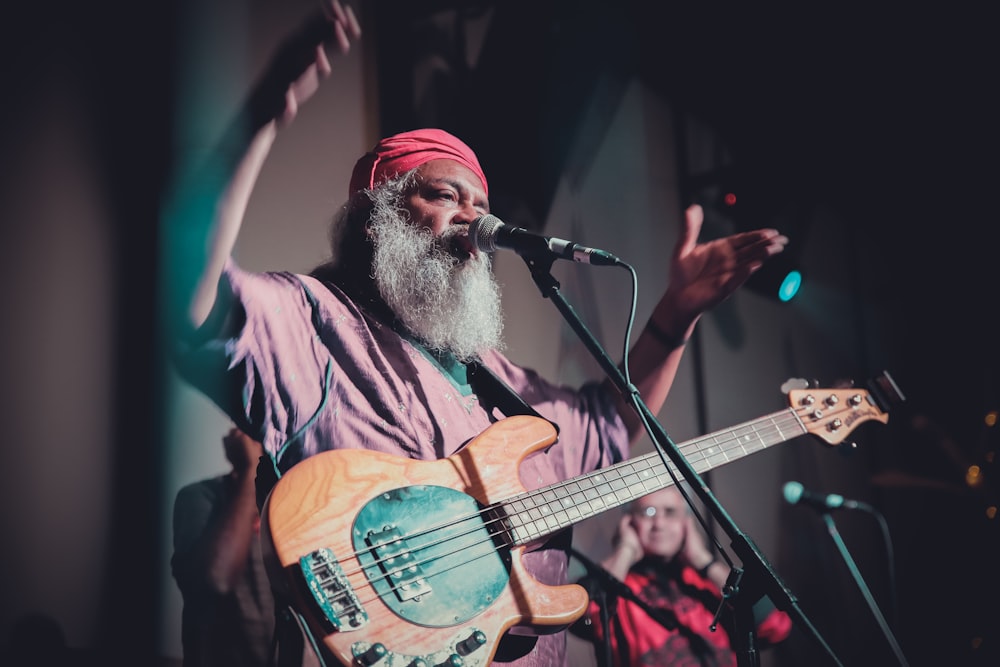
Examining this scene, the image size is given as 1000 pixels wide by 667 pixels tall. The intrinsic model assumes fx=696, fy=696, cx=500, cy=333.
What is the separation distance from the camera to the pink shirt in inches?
54.4

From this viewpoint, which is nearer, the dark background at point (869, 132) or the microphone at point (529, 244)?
the microphone at point (529, 244)

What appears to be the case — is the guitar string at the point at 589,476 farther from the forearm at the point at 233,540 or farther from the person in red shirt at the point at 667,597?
the forearm at the point at 233,540

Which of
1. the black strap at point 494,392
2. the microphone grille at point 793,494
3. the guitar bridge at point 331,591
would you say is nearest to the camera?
the guitar bridge at point 331,591

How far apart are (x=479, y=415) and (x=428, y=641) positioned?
61cm

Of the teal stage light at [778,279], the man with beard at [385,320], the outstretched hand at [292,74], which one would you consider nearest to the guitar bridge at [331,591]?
the man with beard at [385,320]

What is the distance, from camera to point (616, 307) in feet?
8.33

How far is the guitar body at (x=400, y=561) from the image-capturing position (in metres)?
1.10

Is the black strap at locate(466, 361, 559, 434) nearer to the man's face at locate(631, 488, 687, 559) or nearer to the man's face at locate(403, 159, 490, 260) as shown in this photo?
the man's face at locate(403, 159, 490, 260)

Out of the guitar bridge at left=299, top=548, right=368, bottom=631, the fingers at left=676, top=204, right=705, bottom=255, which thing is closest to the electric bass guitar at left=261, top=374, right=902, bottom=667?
the guitar bridge at left=299, top=548, right=368, bottom=631

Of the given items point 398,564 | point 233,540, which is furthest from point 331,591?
point 233,540

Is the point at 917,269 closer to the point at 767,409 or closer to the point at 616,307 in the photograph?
the point at 767,409

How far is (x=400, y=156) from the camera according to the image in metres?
1.78

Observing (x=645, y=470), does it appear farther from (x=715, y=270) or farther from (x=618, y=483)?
(x=715, y=270)

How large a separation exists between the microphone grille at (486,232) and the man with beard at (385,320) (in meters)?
0.23
